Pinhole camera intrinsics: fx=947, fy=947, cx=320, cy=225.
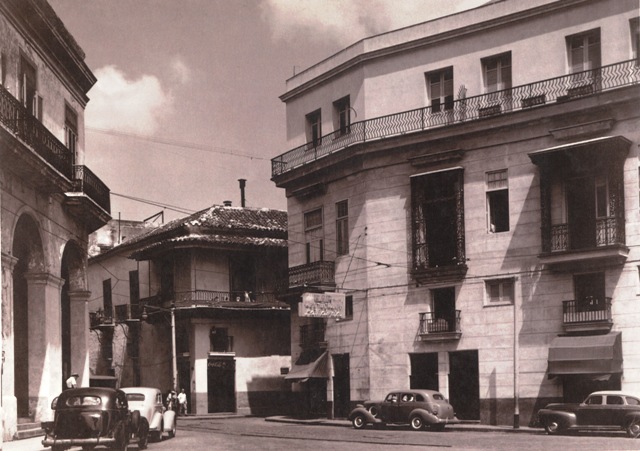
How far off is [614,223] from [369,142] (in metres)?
9.92

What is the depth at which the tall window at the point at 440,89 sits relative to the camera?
34.0 m

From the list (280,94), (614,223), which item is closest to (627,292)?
(614,223)

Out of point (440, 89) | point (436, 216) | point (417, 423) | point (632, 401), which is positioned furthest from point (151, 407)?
point (440, 89)

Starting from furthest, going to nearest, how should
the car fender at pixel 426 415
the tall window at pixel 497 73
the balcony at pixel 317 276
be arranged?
the balcony at pixel 317 276, the tall window at pixel 497 73, the car fender at pixel 426 415

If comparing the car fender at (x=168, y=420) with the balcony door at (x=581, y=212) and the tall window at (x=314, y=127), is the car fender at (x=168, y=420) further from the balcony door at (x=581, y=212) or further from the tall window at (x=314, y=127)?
the tall window at (x=314, y=127)

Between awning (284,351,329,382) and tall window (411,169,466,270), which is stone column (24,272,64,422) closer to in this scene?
awning (284,351,329,382)

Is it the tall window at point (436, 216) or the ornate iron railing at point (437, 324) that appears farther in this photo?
the tall window at point (436, 216)

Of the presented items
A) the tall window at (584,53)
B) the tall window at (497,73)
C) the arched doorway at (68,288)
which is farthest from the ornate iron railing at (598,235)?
the arched doorway at (68,288)

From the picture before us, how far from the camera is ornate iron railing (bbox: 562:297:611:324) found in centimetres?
2883

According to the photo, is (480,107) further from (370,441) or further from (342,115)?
(370,441)

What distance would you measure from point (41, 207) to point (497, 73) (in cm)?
1624

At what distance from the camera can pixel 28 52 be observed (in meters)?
24.8

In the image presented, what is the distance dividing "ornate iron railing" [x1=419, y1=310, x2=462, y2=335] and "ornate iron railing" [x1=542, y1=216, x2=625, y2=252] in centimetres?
435

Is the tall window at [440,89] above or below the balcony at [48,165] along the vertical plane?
above
